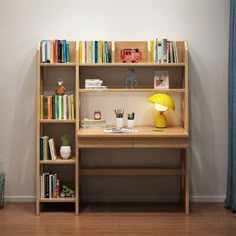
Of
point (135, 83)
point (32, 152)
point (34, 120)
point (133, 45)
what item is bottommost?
point (32, 152)

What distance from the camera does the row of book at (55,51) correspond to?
4.76 meters

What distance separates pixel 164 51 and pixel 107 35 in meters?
0.62

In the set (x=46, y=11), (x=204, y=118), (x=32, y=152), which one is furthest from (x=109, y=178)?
(x=46, y=11)

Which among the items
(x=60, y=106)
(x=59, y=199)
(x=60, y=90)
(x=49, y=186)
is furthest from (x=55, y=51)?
(x=59, y=199)

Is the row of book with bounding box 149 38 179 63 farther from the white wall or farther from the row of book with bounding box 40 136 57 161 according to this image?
the row of book with bounding box 40 136 57 161

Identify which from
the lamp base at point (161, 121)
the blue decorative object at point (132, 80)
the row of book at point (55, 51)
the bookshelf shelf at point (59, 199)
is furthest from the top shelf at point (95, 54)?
the bookshelf shelf at point (59, 199)

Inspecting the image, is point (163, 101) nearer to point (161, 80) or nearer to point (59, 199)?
point (161, 80)

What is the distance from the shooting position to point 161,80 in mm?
4922

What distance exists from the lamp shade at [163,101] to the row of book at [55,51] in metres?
0.92

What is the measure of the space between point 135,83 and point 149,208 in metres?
1.24

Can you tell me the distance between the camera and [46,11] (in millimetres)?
4953

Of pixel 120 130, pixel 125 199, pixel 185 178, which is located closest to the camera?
pixel 120 130

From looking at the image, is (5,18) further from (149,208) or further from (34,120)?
(149,208)

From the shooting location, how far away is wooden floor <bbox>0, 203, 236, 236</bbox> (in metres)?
4.16
